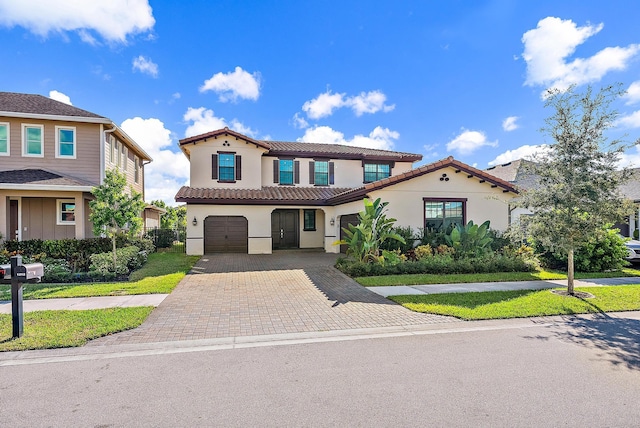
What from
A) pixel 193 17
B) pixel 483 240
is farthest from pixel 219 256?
pixel 483 240

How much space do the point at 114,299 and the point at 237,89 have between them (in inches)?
525

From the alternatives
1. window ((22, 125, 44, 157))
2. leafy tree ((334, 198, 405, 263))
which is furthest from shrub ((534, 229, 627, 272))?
window ((22, 125, 44, 157))

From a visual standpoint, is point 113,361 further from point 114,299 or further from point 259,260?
point 259,260

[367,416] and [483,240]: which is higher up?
[483,240]

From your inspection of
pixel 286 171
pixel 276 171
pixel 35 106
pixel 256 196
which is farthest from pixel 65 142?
pixel 286 171

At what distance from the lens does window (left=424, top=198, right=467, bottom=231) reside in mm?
15373

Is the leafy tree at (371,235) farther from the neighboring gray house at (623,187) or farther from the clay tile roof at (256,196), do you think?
the neighboring gray house at (623,187)

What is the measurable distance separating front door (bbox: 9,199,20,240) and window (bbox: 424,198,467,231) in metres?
17.9

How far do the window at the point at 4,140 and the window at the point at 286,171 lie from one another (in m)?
13.0

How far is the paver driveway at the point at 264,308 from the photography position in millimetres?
6266

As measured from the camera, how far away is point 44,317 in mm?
6828

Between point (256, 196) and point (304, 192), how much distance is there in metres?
3.05

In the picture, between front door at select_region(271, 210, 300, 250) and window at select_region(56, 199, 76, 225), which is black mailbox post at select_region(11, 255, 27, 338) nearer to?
window at select_region(56, 199, 76, 225)

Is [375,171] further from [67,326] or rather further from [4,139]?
[67,326]
